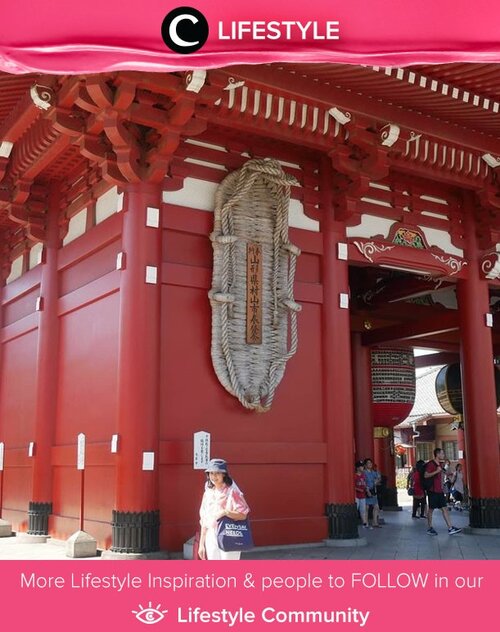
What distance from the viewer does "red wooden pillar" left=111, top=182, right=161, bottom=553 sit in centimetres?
704

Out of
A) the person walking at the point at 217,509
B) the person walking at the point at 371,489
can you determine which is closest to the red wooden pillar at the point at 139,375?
the person walking at the point at 217,509

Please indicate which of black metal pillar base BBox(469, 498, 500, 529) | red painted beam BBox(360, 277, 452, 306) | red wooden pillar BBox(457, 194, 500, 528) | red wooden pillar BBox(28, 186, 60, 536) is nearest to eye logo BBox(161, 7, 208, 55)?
red wooden pillar BBox(28, 186, 60, 536)

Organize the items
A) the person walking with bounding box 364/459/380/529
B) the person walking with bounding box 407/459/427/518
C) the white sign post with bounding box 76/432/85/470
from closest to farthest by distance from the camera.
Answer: the white sign post with bounding box 76/432/85/470, the person walking with bounding box 364/459/380/529, the person walking with bounding box 407/459/427/518

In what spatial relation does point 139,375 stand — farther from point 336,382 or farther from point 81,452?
point 336,382

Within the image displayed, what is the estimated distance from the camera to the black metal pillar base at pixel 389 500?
14.2 meters

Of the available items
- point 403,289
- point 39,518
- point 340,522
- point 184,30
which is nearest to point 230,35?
point 184,30

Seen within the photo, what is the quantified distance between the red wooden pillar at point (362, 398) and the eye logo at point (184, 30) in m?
11.5

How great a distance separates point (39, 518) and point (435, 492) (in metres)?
5.53

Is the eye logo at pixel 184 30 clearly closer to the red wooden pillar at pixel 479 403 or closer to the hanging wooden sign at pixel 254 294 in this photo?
the hanging wooden sign at pixel 254 294

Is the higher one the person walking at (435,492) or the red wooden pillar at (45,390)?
the red wooden pillar at (45,390)

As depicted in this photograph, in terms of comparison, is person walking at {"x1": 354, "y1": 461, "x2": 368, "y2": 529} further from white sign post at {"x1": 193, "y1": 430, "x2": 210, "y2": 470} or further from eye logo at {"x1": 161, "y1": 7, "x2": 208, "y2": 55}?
eye logo at {"x1": 161, "y1": 7, "x2": 208, "y2": 55}

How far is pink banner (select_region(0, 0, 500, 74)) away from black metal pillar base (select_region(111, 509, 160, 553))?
586 cm
